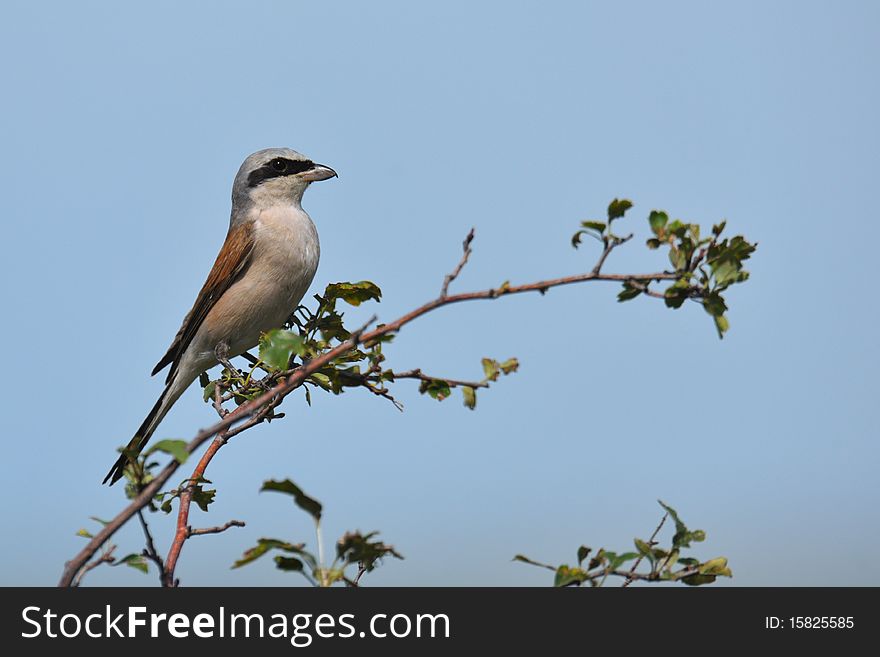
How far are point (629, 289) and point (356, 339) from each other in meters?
0.73

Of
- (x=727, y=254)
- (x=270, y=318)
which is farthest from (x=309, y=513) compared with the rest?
(x=270, y=318)

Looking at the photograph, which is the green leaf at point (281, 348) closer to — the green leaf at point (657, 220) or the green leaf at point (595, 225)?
the green leaf at point (595, 225)

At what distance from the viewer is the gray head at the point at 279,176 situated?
7.39 meters

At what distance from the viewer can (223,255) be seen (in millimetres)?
7070

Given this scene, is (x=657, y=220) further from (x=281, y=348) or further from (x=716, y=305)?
(x=281, y=348)

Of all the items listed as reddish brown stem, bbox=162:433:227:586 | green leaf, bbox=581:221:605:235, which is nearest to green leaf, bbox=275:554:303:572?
reddish brown stem, bbox=162:433:227:586

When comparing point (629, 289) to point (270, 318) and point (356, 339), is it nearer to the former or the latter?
point (356, 339)

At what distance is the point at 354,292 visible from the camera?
11.9 feet

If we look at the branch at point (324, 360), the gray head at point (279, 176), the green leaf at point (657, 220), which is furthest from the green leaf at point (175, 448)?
the gray head at point (279, 176)

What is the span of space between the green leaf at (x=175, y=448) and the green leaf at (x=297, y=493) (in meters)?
0.18

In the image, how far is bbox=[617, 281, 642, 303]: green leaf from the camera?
2389 mm

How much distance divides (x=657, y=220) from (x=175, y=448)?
137 cm

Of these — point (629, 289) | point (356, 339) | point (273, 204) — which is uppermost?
point (273, 204)

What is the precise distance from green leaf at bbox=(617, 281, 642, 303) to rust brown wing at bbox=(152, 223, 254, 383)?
4.91 m
